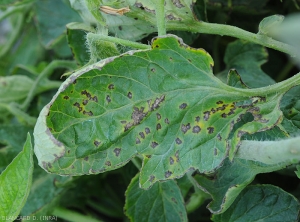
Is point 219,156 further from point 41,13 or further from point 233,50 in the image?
point 41,13

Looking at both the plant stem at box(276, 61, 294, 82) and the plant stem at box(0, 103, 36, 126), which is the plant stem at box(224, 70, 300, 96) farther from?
the plant stem at box(0, 103, 36, 126)

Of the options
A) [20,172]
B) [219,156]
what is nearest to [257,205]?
[219,156]

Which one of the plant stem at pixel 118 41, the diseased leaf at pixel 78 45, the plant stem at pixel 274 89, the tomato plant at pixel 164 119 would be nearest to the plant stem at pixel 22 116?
the diseased leaf at pixel 78 45

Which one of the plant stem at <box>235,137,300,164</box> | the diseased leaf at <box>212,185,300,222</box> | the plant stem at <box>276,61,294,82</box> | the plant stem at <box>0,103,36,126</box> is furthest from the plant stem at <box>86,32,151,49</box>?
the plant stem at <box>276,61,294,82</box>

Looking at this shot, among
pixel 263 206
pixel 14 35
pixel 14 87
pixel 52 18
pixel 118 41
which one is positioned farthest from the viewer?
pixel 14 35

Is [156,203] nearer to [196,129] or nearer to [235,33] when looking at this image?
[196,129]

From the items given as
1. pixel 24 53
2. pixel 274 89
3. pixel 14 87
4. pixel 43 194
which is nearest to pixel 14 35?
pixel 24 53
